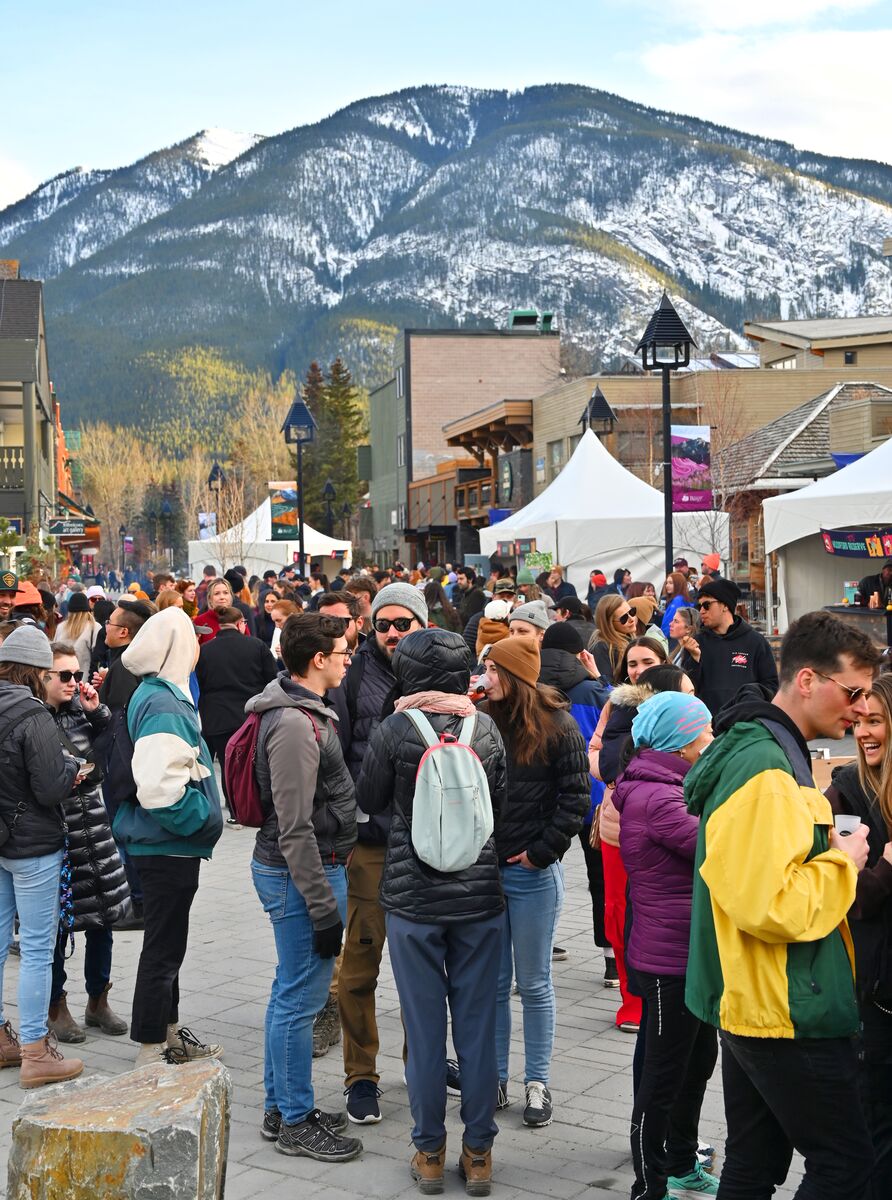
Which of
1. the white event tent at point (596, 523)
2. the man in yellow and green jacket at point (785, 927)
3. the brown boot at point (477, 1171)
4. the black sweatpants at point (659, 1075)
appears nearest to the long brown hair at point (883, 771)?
the man in yellow and green jacket at point (785, 927)

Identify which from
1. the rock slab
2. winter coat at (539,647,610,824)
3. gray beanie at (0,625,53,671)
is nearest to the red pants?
winter coat at (539,647,610,824)

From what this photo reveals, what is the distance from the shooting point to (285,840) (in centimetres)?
487

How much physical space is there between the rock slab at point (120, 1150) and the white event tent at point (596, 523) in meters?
19.0

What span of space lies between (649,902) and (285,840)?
1.32m

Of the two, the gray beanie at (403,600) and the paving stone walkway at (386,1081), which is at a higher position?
the gray beanie at (403,600)

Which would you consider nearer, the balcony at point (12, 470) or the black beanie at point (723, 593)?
the black beanie at point (723, 593)

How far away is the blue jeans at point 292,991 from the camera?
4969mm

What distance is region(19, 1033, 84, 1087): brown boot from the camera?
566cm

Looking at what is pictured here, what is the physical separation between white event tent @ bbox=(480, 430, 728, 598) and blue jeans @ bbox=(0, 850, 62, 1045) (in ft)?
55.3

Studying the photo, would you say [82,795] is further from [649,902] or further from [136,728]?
[649,902]

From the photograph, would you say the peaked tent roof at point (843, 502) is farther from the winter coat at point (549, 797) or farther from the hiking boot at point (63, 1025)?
the hiking boot at point (63, 1025)

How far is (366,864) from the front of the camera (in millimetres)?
5508

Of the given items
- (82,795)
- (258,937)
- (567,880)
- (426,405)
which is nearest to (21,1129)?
(82,795)

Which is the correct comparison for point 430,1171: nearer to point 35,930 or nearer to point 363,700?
point 363,700
